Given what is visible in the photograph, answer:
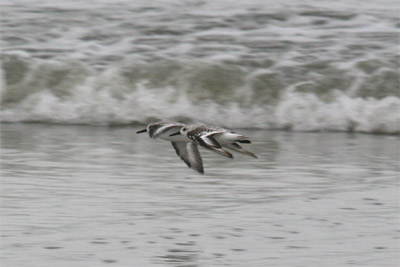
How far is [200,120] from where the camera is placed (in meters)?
9.13

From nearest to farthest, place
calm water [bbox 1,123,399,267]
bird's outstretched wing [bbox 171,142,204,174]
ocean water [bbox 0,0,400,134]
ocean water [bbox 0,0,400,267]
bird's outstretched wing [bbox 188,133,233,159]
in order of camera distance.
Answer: bird's outstretched wing [bbox 188,133,233,159] → calm water [bbox 1,123,399,267] → ocean water [bbox 0,0,400,267] → bird's outstretched wing [bbox 171,142,204,174] → ocean water [bbox 0,0,400,134]

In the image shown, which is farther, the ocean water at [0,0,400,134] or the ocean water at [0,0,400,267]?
the ocean water at [0,0,400,134]

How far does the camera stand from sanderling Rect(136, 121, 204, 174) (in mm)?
4934

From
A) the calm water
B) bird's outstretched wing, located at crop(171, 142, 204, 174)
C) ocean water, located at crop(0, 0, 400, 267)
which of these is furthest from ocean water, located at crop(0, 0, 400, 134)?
bird's outstretched wing, located at crop(171, 142, 204, 174)

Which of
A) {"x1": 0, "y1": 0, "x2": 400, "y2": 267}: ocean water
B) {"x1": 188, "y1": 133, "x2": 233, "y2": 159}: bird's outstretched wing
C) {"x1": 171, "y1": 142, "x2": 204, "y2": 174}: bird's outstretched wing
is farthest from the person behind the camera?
{"x1": 171, "y1": 142, "x2": 204, "y2": 174}: bird's outstretched wing

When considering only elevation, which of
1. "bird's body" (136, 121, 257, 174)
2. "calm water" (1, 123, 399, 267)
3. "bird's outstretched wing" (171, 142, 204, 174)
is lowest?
"calm water" (1, 123, 399, 267)

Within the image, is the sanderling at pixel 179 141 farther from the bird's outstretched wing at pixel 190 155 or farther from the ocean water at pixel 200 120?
the ocean water at pixel 200 120

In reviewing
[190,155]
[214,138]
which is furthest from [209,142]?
[190,155]

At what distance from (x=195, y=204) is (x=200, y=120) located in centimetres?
352

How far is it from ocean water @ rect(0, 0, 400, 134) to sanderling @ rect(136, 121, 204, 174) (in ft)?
12.1

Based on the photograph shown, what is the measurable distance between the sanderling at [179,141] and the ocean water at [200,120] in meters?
0.30

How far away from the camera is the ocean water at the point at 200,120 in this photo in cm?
490

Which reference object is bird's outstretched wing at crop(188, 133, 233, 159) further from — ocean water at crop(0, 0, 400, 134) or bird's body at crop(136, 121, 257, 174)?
ocean water at crop(0, 0, 400, 134)

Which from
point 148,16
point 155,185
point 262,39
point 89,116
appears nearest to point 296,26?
point 262,39
